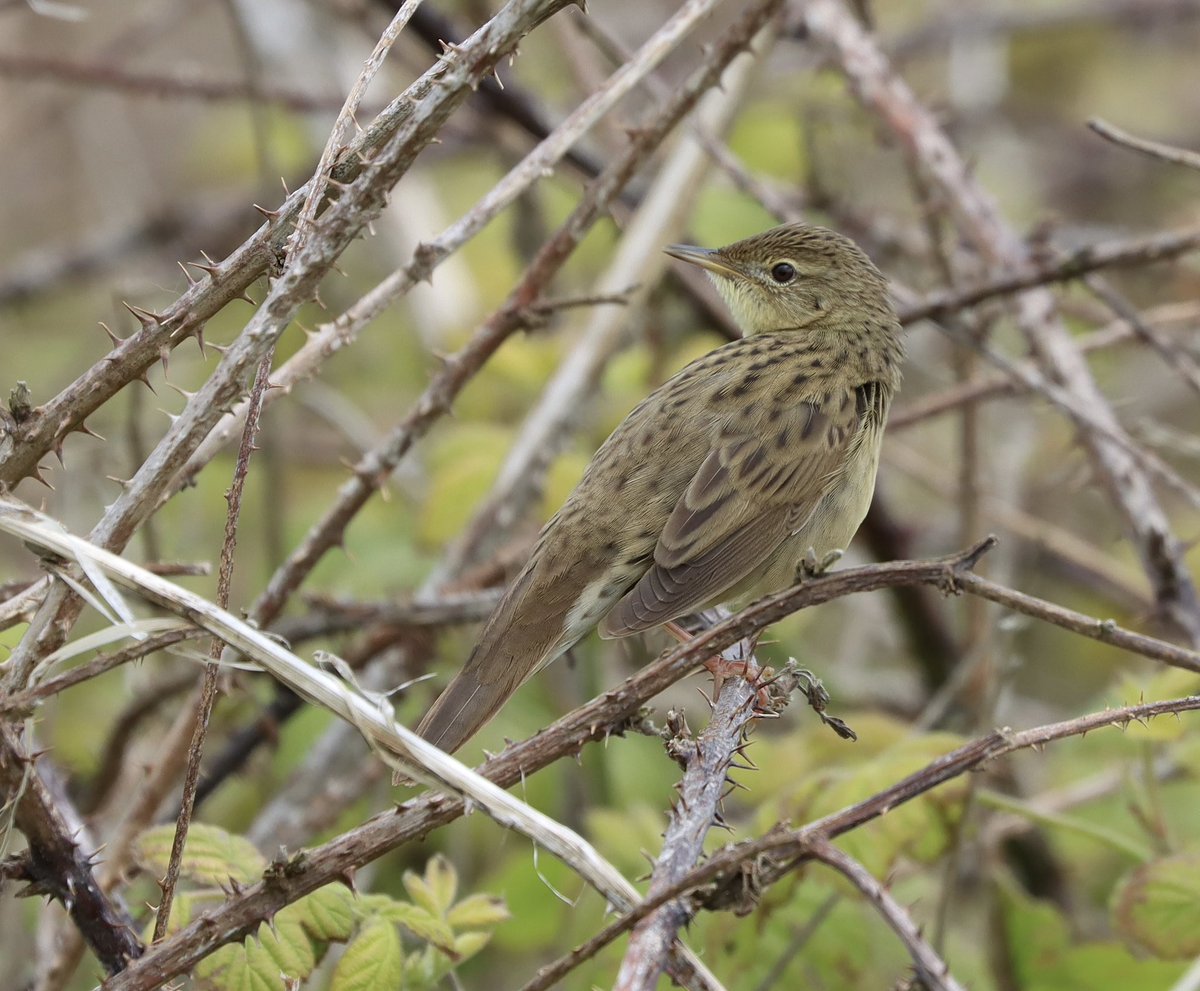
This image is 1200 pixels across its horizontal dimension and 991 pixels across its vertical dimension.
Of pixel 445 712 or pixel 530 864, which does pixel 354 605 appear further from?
pixel 530 864

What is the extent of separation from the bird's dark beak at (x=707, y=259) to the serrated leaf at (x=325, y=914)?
2.41m

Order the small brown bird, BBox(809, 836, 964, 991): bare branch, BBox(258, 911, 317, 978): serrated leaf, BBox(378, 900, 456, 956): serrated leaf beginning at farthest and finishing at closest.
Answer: the small brown bird → BBox(378, 900, 456, 956): serrated leaf → BBox(258, 911, 317, 978): serrated leaf → BBox(809, 836, 964, 991): bare branch

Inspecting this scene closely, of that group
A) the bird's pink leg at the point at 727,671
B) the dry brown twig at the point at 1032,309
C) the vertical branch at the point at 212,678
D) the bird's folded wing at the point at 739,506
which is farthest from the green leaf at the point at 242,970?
the dry brown twig at the point at 1032,309

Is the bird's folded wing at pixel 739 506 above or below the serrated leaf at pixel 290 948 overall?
above

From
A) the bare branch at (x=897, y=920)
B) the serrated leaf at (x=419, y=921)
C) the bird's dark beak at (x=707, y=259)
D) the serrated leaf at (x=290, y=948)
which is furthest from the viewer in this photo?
the bird's dark beak at (x=707, y=259)

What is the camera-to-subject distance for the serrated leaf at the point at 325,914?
2514mm

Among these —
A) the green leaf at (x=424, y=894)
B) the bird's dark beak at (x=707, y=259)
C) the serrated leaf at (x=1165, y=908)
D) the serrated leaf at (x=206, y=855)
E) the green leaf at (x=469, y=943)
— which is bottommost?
the serrated leaf at (x=1165, y=908)

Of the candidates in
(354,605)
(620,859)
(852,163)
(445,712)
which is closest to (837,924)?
(620,859)

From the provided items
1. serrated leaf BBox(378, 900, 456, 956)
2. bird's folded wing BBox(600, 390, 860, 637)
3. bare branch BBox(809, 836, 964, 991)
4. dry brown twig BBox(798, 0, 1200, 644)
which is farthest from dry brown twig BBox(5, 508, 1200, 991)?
dry brown twig BBox(798, 0, 1200, 644)

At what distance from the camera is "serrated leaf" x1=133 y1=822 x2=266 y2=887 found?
271 cm

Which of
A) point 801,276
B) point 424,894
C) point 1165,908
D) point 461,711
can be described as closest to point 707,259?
point 801,276

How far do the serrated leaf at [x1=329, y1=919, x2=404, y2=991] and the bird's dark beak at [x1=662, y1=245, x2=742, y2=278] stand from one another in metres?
2.44

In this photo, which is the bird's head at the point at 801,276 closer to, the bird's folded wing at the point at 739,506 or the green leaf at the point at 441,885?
the bird's folded wing at the point at 739,506

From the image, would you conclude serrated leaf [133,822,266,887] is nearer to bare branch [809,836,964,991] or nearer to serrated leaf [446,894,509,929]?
serrated leaf [446,894,509,929]
